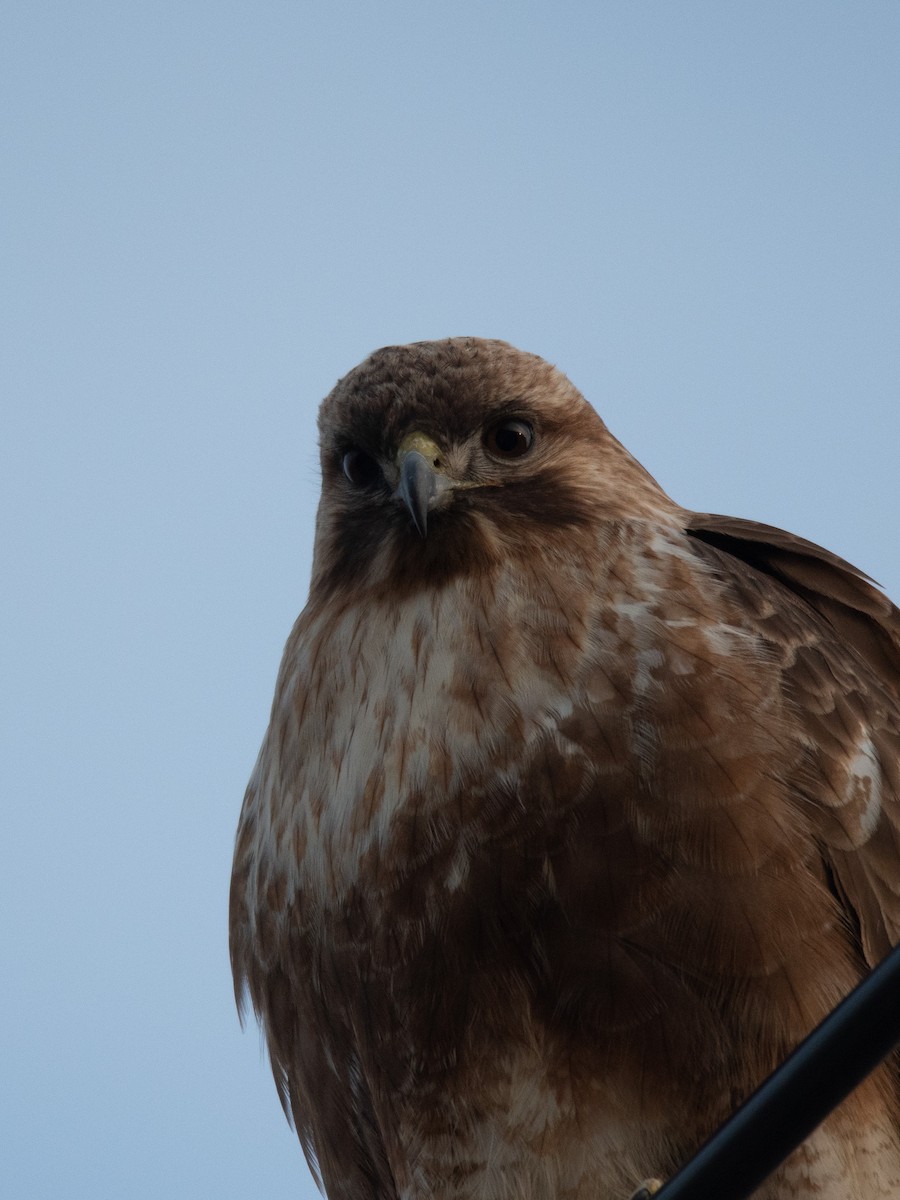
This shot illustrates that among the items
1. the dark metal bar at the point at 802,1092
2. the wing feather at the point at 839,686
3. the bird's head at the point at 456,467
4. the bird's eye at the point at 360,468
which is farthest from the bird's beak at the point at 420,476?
the dark metal bar at the point at 802,1092

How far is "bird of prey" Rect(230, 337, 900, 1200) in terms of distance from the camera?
2646 mm

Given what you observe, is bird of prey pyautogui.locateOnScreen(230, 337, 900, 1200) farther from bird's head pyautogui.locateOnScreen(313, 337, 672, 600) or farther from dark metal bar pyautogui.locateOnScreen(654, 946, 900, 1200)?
dark metal bar pyautogui.locateOnScreen(654, 946, 900, 1200)

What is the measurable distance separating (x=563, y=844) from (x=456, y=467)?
1038 mm

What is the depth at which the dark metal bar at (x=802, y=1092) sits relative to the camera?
1.26 metres

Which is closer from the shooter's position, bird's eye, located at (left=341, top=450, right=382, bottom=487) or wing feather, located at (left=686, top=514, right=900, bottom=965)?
wing feather, located at (left=686, top=514, right=900, bottom=965)

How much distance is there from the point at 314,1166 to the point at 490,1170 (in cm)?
77

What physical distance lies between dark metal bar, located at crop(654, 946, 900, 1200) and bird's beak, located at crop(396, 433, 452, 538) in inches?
75.3

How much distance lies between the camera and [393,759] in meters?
2.88

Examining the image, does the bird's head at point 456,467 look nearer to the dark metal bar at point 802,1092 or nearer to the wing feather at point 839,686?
the wing feather at point 839,686

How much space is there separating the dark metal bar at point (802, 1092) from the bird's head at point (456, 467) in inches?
73.9

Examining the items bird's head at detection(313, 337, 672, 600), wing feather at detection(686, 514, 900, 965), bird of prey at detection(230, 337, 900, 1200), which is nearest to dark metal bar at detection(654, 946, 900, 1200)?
bird of prey at detection(230, 337, 900, 1200)

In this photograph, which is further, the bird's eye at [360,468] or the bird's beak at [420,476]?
the bird's eye at [360,468]

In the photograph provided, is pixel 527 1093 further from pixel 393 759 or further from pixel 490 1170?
pixel 393 759

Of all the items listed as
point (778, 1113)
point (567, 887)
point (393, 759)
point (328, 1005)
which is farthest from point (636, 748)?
point (778, 1113)
